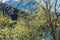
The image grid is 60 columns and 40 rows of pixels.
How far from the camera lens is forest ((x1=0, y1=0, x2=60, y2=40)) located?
43.7 ft

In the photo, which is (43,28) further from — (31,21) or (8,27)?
(8,27)

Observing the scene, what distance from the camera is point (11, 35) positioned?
626 inches

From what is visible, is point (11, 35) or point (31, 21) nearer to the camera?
point (31, 21)

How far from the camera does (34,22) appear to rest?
14.5m

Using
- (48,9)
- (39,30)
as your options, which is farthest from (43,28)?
(48,9)

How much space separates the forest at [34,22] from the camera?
13312 millimetres

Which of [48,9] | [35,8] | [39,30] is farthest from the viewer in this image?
[39,30]

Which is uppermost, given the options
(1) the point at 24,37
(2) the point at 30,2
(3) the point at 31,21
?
(2) the point at 30,2

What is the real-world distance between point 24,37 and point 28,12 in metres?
2.01

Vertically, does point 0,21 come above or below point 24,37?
above

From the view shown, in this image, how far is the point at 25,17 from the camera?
1547 cm

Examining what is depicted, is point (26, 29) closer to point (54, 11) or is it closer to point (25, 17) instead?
point (25, 17)

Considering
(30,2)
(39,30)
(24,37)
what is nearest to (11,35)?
(24,37)

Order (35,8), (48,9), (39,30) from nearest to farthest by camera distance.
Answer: (48,9) < (35,8) < (39,30)
